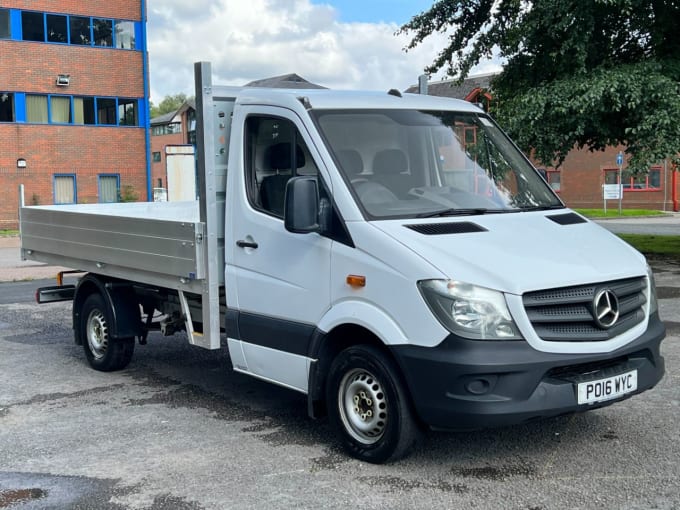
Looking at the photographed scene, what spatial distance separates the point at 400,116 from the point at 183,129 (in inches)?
2930

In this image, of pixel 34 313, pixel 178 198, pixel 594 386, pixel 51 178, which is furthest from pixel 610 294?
pixel 51 178

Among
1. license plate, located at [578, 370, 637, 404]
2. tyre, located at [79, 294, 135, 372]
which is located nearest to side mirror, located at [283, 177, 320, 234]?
license plate, located at [578, 370, 637, 404]

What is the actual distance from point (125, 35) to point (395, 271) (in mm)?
35826

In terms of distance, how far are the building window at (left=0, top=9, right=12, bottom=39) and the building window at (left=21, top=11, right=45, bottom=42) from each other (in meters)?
0.55

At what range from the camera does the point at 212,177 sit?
6320 millimetres

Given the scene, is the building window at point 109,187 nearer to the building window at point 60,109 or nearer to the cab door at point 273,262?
the building window at point 60,109

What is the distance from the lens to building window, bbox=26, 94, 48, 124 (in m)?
36.1

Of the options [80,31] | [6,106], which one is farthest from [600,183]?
[6,106]

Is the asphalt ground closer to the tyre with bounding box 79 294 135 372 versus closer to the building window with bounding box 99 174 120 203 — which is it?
the tyre with bounding box 79 294 135 372

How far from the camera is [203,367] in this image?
850 centimetres

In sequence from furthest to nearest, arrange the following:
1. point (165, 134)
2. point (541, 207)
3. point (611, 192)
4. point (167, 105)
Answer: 1. point (167, 105)
2. point (165, 134)
3. point (611, 192)
4. point (541, 207)

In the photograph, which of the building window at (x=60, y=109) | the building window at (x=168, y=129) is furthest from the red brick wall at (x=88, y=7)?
the building window at (x=168, y=129)

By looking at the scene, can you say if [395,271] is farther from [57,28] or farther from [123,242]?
[57,28]

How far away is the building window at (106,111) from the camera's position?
37.8m
